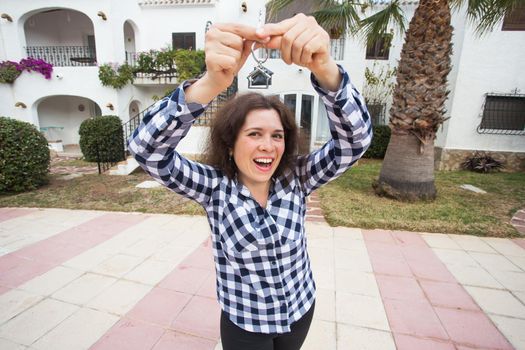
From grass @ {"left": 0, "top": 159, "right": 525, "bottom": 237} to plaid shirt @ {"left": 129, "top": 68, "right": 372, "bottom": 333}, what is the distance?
12.0 ft

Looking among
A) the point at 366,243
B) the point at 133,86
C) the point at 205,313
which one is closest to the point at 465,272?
the point at 366,243

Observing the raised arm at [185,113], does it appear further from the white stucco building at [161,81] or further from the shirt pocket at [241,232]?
the white stucco building at [161,81]

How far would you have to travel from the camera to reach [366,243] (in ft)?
13.5

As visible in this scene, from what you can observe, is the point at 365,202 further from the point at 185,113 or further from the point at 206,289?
the point at 185,113

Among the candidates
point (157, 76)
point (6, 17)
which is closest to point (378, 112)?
point (157, 76)

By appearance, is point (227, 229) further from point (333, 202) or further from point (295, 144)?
point (333, 202)

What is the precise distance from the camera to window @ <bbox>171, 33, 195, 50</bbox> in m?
12.8

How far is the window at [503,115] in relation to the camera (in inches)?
360

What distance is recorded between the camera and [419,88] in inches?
212

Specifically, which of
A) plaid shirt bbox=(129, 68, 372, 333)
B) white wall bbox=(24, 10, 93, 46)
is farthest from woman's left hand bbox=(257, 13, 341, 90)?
white wall bbox=(24, 10, 93, 46)

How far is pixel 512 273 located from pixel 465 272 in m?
0.56

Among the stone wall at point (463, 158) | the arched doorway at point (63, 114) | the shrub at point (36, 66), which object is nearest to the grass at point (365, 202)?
the stone wall at point (463, 158)

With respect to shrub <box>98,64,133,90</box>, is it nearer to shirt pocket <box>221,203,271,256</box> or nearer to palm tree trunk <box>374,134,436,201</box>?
palm tree trunk <box>374,134,436,201</box>

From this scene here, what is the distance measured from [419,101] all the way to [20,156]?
27.3 feet
